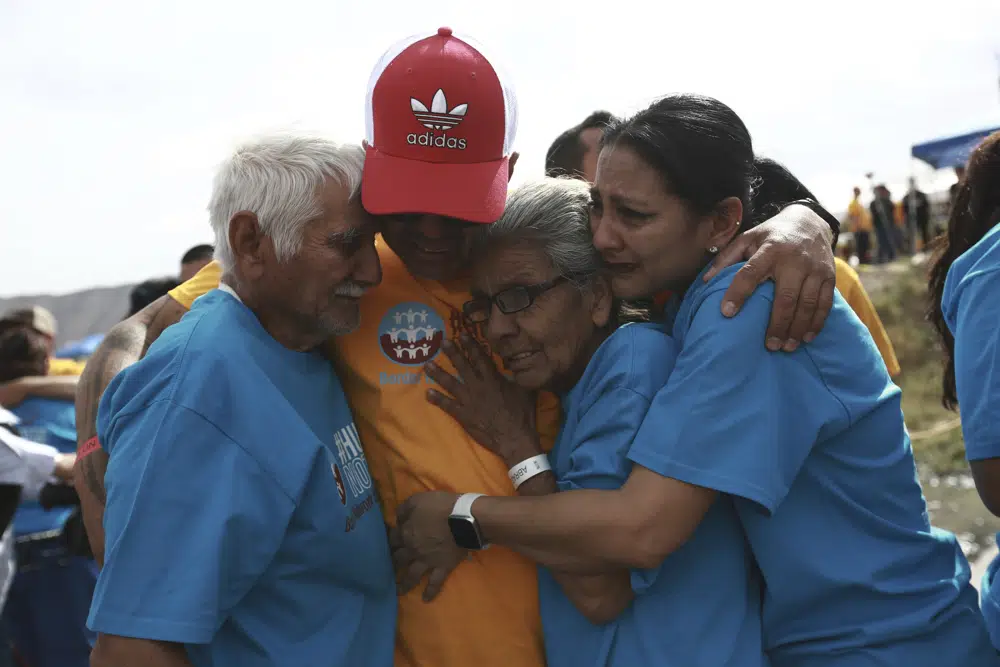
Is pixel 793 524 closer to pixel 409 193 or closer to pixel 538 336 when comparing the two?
pixel 538 336

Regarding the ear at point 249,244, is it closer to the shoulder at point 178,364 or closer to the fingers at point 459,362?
the shoulder at point 178,364

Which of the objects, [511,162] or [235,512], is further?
[511,162]

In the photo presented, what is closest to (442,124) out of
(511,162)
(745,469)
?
(511,162)

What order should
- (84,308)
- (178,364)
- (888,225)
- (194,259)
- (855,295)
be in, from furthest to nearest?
(888,225) < (84,308) < (194,259) < (855,295) < (178,364)

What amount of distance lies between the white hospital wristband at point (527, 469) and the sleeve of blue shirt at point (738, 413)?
343 millimetres

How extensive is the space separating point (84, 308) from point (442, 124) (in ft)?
38.8

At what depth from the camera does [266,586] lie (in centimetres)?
207

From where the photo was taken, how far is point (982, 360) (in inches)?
86.2

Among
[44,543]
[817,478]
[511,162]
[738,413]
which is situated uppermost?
[511,162]

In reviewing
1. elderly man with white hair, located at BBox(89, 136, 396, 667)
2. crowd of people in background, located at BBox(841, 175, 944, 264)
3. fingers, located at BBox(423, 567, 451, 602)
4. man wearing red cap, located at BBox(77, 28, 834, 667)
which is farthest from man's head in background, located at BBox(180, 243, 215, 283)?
crowd of people in background, located at BBox(841, 175, 944, 264)

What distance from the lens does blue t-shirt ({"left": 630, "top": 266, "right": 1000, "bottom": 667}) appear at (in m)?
2.01

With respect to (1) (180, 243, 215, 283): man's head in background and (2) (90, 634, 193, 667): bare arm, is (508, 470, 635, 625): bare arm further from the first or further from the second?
(1) (180, 243, 215, 283): man's head in background

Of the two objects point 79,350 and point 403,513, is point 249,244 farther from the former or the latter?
Result: point 79,350

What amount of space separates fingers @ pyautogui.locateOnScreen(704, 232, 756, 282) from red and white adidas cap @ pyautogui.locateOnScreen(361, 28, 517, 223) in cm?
61
